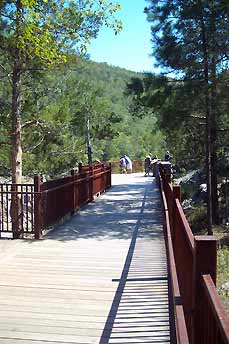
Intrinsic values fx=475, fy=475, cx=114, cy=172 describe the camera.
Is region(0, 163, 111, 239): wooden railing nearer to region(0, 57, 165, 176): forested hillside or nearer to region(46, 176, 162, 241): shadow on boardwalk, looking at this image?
region(46, 176, 162, 241): shadow on boardwalk

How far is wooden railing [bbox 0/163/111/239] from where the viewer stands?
8852 mm

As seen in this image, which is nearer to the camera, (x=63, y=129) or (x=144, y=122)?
(x=63, y=129)

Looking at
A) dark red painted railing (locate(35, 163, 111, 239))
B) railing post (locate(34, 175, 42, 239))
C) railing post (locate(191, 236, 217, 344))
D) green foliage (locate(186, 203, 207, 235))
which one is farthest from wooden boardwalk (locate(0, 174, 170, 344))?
green foliage (locate(186, 203, 207, 235))

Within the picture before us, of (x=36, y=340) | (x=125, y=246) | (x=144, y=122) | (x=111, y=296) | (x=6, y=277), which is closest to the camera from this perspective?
(x=36, y=340)

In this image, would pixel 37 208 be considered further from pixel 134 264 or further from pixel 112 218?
pixel 112 218

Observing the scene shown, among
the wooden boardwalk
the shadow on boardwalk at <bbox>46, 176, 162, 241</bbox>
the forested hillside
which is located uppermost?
the forested hillside

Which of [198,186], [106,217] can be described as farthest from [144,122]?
[106,217]

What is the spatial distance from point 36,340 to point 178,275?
5.07 ft

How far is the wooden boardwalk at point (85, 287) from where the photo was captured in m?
4.39

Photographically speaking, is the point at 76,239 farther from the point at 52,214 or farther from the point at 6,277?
the point at 6,277

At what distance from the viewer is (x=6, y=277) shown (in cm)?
622

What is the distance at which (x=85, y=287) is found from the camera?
5785 millimetres

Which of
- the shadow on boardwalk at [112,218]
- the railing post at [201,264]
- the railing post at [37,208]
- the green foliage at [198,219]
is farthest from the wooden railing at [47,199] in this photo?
the railing post at [201,264]

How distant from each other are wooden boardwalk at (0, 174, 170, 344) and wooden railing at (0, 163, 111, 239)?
38 centimetres
